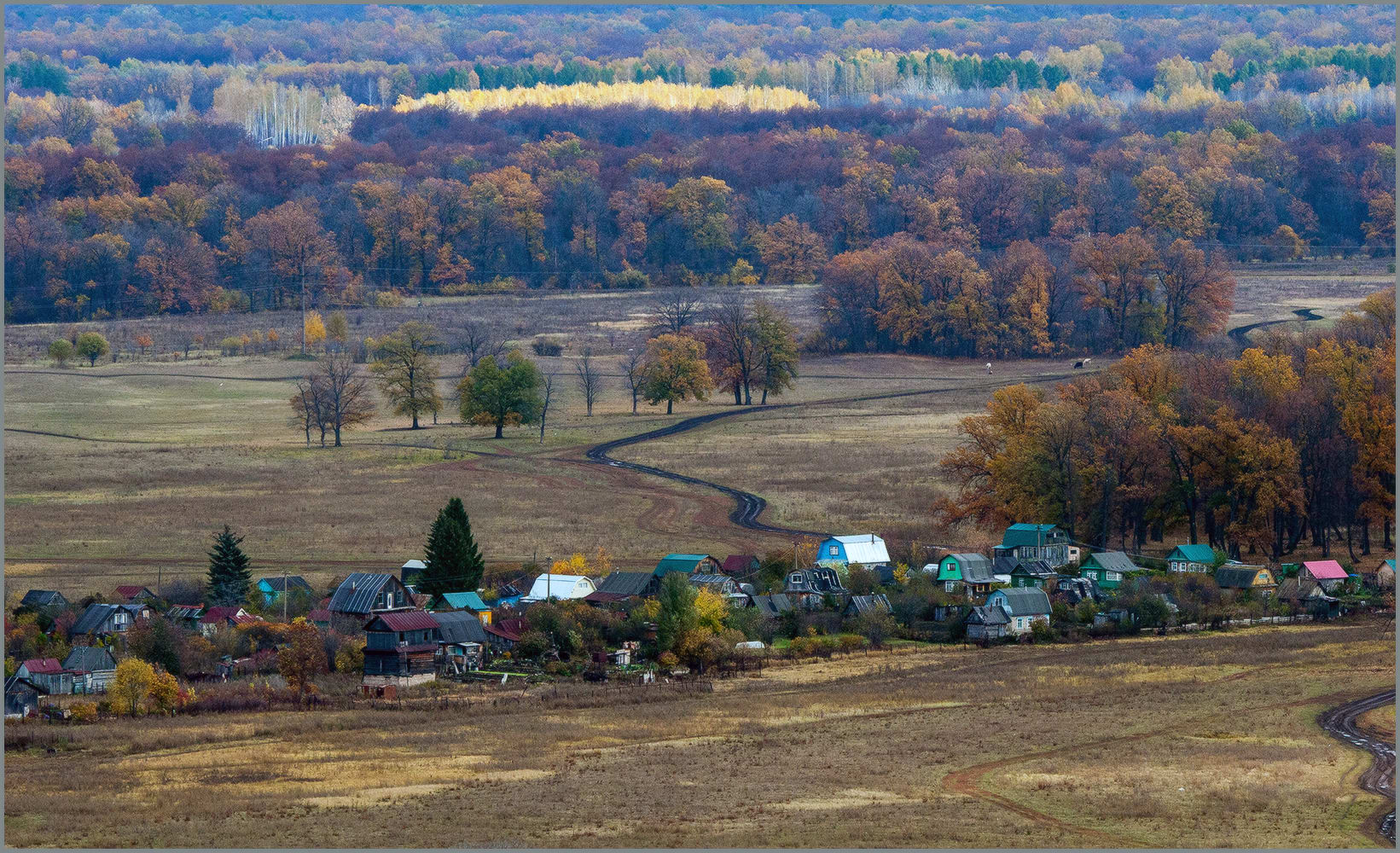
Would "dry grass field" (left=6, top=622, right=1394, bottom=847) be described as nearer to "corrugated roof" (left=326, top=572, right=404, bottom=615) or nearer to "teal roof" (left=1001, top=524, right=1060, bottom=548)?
"corrugated roof" (left=326, top=572, right=404, bottom=615)

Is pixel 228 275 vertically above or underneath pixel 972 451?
above

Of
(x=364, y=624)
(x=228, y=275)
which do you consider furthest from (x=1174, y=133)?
(x=364, y=624)

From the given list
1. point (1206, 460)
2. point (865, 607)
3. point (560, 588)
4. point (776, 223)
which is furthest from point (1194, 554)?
point (776, 223)

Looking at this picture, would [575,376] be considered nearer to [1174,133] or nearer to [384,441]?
[384,441]

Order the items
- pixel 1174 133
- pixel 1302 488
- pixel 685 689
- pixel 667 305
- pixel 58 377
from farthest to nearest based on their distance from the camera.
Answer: pixel 1174 133 → pixel 667 305 → pixel 58 377 → pixel 1302 488 → pixel 685 689

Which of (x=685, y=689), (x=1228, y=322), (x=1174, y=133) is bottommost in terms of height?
(x=685, y=689)

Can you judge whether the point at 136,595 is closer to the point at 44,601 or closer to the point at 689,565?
the point at 44,601
